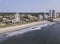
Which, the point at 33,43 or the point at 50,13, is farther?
the point at 50,13

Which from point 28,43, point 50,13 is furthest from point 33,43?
point 50,13

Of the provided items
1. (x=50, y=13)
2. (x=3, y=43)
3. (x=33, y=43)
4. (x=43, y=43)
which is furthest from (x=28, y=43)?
(x=50, y=13)

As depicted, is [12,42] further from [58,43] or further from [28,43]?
[58,43]

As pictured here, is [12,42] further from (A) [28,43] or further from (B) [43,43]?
(B) [43,43]

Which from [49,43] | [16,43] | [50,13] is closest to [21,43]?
[16,43]

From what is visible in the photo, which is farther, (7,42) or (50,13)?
(50,13)

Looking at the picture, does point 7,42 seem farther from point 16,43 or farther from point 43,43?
point 43,43

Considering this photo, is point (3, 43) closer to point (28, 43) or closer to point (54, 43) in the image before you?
point (28, 43)
